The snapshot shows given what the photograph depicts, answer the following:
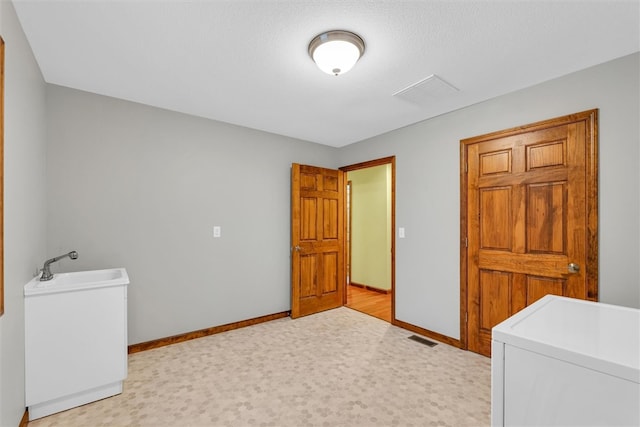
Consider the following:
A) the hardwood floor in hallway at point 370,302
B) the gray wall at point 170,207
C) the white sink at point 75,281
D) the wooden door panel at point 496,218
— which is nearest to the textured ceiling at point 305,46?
the gray wall at point 170,207

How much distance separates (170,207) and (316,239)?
187 centimetres

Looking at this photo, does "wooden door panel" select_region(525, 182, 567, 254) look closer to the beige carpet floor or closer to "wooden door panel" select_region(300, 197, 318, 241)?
the beige carpet floor

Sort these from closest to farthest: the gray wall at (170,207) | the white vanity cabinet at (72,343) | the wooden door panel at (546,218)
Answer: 1. the white vanity cabinet at (72,343)
2. the wooden door panel at (546,218)
3. the gray wall at (170,207)

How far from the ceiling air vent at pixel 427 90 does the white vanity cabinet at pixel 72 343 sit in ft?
8.95

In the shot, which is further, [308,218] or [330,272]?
[330,272]

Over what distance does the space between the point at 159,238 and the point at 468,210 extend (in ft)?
10.2

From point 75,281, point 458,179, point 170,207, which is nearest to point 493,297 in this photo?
point 458,179

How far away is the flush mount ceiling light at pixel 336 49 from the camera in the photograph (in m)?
1.78

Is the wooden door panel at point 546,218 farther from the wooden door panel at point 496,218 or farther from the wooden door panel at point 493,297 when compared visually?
the wooden door panel at point 493,297

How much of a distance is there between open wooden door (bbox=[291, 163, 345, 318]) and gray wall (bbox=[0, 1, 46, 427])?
245 centimetres

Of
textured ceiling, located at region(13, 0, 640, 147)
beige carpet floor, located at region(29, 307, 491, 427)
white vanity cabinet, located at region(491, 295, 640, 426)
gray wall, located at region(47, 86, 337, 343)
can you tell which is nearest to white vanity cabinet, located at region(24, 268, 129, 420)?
beige carpet floor, located at region(29, 307, 491, 427)

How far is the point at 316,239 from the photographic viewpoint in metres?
4.08

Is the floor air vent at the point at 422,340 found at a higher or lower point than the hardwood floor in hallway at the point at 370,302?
higher

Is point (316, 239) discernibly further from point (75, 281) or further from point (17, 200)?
point (17, 200)
